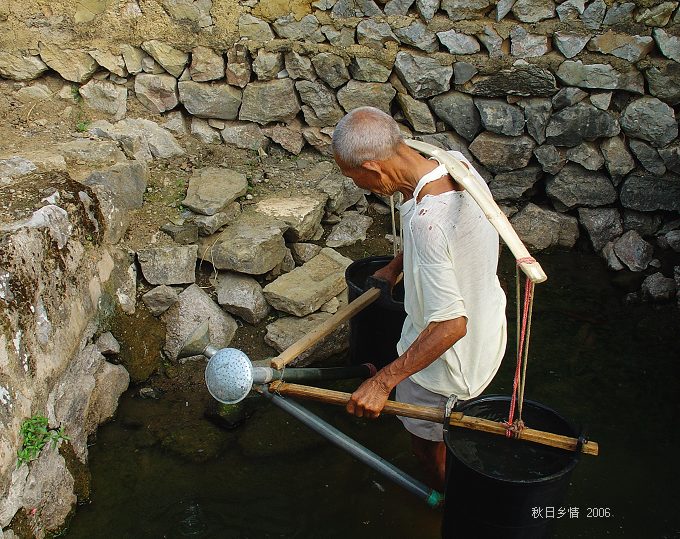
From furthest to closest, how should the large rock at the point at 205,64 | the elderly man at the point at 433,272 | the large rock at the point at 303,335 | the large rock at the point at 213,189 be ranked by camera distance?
1. the large rock at the point at 205,64
2. the large rock at the point at 213,189
3. the large rock at the point at 303,335
4. the elderly man at the point at 433,272

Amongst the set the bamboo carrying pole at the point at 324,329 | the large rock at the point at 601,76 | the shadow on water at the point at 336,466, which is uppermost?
the large rock at the point at 601,76

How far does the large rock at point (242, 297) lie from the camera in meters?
4.51

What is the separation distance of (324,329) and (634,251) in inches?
121

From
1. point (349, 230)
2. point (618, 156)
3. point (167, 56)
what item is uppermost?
point (167, 56)

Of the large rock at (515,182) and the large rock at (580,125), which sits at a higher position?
the large rock at (580,125)

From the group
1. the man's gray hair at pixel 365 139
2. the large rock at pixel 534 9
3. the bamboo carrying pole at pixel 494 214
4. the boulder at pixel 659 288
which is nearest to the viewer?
the bamboo carrying pole at pixel 494 214

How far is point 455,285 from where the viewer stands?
2.49m

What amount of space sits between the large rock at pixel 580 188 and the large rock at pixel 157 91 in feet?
9.79

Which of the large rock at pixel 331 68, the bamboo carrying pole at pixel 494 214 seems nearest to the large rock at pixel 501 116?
the large rock at pixel 331 68

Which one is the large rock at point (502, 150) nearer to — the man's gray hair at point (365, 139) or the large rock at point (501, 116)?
the large rock at point (501, 116)

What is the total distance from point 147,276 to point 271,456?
1.40 metres

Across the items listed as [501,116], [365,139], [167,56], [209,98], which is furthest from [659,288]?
[167,56]

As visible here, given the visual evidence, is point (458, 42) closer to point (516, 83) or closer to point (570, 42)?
point (516, 83)

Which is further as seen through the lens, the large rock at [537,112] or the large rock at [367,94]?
the large rock at [367,94]
